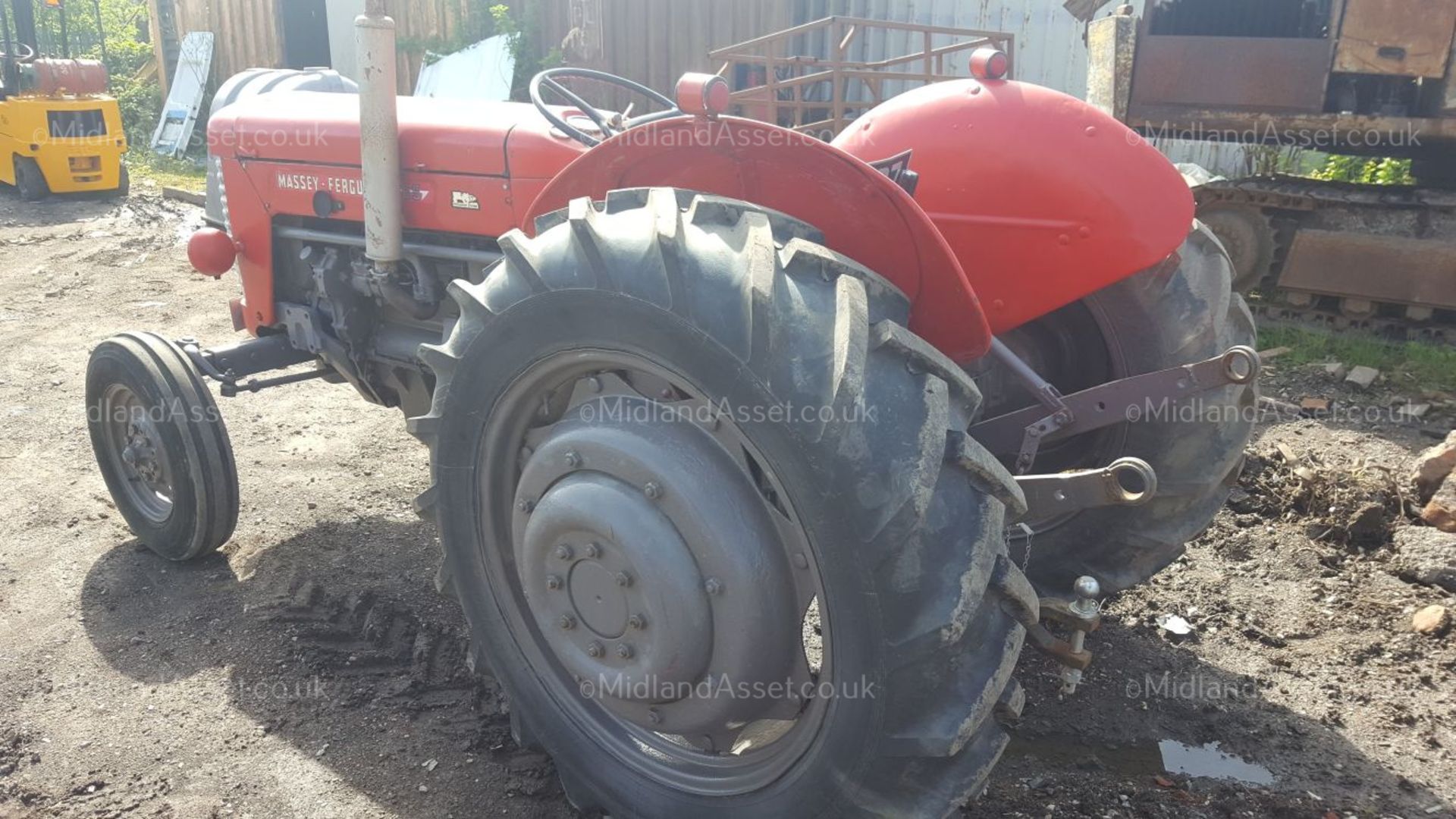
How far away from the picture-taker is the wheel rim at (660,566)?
2.01 metres

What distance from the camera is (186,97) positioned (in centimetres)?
1420

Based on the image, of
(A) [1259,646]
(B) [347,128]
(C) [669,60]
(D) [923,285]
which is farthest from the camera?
(C) [669,60]

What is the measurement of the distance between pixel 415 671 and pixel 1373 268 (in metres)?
5.64

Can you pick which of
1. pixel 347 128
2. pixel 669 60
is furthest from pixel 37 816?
pixel 669 60

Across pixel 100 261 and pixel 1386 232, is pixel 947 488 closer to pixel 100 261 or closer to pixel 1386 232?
pixel 1386 232

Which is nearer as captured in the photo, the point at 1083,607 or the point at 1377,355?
the point at 1083,607

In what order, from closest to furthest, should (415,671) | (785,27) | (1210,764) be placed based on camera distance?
1. (1210,764)
2. (415,671)
3. (785,27)

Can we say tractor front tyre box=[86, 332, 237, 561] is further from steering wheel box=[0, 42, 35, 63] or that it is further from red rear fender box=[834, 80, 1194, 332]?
steering wheel box=[0, 42, 35, 63]

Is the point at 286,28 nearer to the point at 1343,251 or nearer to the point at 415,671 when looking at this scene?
the point at 1343,251

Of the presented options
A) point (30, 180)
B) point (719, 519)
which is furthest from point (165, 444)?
point (30, 180)

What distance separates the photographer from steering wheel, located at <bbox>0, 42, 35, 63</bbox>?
10945 mm

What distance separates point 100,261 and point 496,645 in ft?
25.7

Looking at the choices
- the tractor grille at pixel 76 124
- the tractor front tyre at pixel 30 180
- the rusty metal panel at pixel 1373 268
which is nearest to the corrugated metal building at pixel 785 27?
the rusty metal panel at pixel 1373 268

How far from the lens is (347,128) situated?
3514 millimetres
